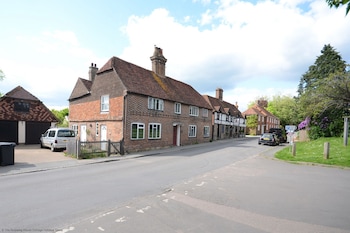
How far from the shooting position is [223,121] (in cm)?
4134

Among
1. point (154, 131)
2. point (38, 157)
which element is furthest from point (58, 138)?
point (154, 131)

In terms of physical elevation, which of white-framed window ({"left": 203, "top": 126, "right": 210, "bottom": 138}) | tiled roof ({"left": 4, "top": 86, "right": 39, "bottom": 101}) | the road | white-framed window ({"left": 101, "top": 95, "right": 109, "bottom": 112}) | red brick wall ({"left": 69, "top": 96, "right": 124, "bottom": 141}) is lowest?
the road

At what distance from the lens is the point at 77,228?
4.38 metres

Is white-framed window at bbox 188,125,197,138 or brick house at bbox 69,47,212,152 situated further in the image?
white-framed window at bbox 188,125,197,138

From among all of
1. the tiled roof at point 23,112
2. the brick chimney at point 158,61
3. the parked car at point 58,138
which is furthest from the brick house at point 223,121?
the tiled roof at point 23,112

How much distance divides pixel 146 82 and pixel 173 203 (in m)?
16.3

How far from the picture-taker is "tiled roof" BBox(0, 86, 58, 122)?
21.7m

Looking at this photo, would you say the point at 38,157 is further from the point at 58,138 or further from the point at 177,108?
the point at 177,108

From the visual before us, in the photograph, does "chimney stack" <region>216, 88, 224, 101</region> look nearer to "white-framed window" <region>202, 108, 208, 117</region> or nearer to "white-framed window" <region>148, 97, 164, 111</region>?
"white-framed window" <region>202, 108, 208, 117</region>

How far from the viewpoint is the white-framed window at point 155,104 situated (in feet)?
65.3

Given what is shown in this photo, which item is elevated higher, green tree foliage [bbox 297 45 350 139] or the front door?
green tree foliage [bbox 297 45 350 139]

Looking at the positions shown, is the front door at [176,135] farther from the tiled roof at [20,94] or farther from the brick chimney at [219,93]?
the brick chimney at [219,93]

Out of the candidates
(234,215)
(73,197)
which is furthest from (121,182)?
(234,215)

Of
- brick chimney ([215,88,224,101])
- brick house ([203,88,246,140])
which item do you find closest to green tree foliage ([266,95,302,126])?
brick house ([203,88,246,140])
